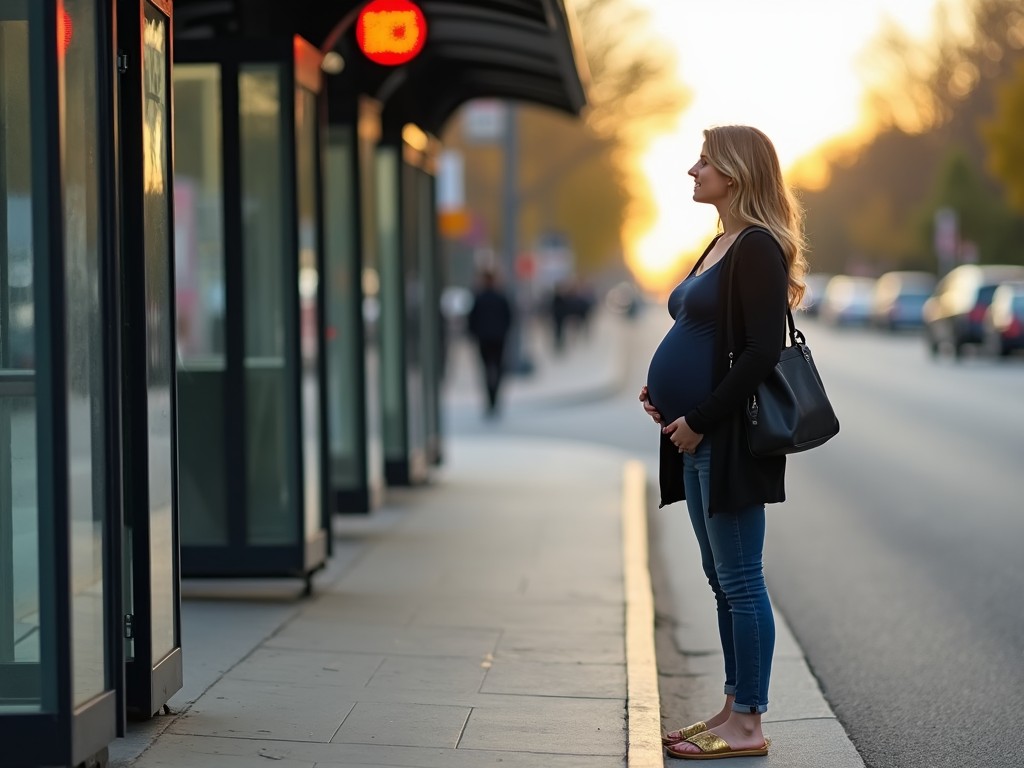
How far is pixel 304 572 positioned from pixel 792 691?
2.46 m

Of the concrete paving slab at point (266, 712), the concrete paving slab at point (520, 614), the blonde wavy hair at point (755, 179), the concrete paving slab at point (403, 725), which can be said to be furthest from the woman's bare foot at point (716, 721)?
the concrete paving slab at point (520, 614)

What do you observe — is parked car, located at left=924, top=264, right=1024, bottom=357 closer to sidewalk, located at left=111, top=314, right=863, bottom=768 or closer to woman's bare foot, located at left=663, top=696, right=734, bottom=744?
sidewalk, located at left=111, top=314, right=863, bottom=768

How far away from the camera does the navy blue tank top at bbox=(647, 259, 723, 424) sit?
522cm

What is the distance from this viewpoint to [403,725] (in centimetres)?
570

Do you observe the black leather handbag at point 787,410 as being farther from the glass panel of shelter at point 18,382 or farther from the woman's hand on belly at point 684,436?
the glass panel of shelter at point 18,382

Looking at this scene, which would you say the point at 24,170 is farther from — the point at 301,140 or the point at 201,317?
the point at 201,317

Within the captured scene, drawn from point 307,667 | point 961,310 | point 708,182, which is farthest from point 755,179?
point 961,310

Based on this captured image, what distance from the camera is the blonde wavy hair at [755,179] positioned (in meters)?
5.23

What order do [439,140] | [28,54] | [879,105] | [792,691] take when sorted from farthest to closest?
[879,105] < [439,140] < [792,691] < [28,54]

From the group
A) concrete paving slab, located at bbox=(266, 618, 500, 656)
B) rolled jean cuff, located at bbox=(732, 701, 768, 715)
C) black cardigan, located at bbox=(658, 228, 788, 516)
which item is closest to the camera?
black cardigan, located at bbox=(658, 228, 788, 516)

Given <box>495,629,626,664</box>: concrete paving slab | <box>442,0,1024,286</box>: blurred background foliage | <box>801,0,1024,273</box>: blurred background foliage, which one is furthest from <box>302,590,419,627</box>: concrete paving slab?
<box>801,0,1024,273</box>: blurred background foliage

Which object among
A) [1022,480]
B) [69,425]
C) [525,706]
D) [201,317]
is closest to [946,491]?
[1022,480]

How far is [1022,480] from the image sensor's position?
13.7 metres

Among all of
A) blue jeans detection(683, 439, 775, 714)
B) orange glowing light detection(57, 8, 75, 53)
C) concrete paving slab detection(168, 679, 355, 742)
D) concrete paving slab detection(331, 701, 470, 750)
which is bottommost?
concrete paving slab detection(331, 701, 470, 750)
